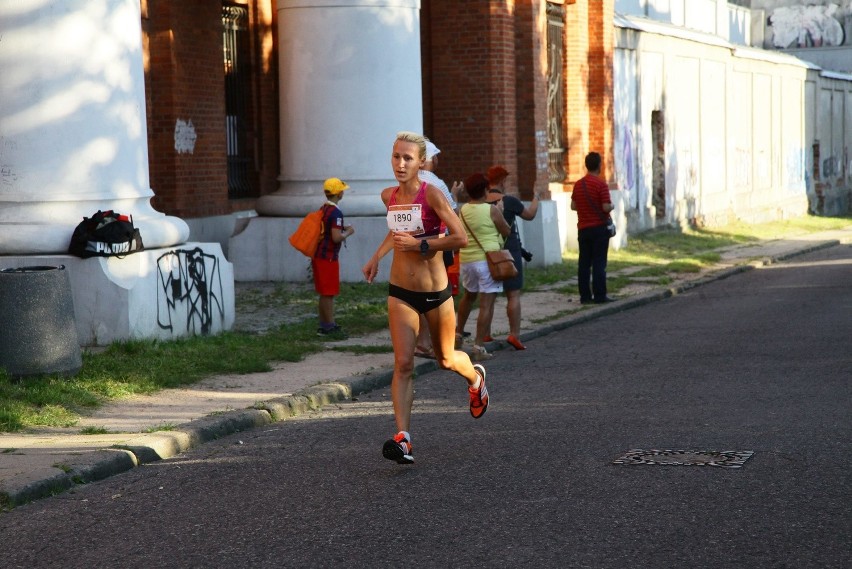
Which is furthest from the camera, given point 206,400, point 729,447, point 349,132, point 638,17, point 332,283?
point 638,17

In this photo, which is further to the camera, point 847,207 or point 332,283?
point 847,207

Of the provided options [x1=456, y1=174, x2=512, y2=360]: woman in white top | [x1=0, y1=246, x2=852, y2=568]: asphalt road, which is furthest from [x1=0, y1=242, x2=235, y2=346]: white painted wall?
[x1=0, y1=246, x2=852, y2=568]: asphalt road

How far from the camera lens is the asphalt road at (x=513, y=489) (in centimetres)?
588

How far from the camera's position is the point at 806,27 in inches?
2005

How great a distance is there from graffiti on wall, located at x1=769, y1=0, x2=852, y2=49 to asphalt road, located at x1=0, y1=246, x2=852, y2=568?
41.7m

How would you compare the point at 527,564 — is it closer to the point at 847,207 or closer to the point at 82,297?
the point at 82,297

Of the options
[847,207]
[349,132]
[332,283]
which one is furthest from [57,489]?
[847,207]

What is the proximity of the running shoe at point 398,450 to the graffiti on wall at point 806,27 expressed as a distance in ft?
151

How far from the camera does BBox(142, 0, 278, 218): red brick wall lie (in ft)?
58.3

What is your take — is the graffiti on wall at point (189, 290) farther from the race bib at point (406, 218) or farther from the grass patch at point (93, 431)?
the race bib at point (406, 218)

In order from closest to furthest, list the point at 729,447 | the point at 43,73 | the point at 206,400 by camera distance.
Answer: the point at 729,447 < the point at 206,400 < the point at 43,73

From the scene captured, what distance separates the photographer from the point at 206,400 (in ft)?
32.4

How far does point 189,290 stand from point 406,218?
5.47m

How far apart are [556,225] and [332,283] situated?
973 centimetres
